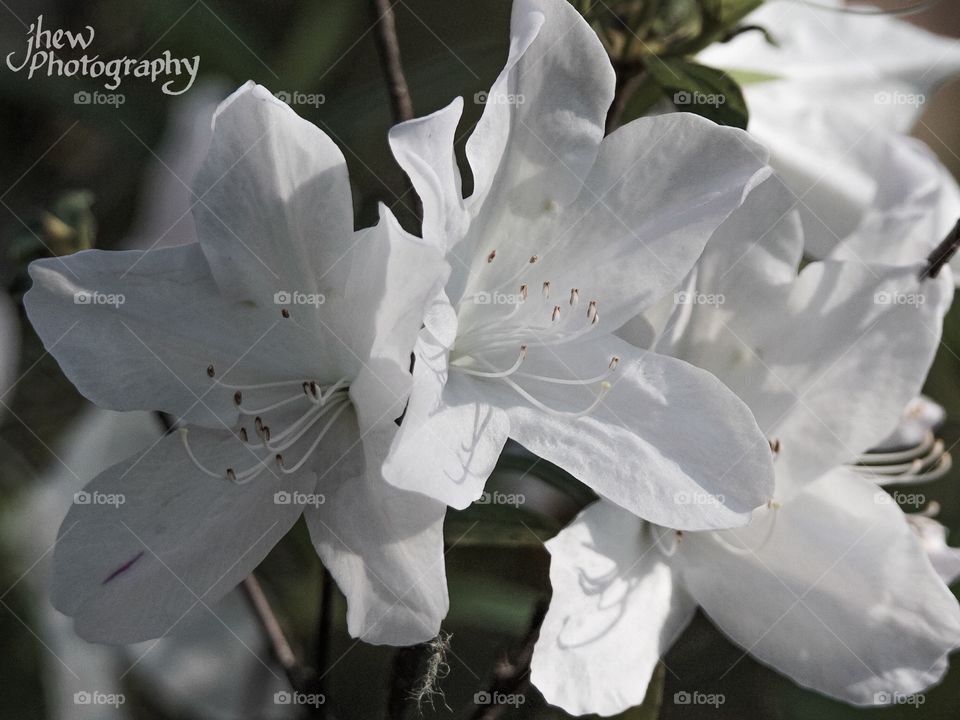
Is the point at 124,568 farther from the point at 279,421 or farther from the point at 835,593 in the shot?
the point at 835,593

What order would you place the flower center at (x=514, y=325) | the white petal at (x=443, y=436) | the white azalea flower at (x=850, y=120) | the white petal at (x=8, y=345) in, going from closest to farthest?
the white petal at (x=443, y=436), the flower center at (x=514, y=325), the white azalea flower at (x=850, y=120), the white petal at (x=8, y=345)

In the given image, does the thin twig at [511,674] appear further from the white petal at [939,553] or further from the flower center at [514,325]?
the white petal at [939,553]

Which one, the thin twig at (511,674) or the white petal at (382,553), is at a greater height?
the white petal at (382,553)

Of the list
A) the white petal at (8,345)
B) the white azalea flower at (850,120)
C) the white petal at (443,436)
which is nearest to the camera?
the white petal at (443,436)

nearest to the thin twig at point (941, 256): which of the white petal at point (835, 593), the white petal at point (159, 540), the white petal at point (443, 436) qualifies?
the white petal at point (835, 593)

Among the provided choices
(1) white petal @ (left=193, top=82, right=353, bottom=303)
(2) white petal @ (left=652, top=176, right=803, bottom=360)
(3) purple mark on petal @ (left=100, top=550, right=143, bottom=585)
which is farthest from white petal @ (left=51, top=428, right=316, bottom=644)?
(2) white petal @ (left=652, top=176, right=803, bottom=360)

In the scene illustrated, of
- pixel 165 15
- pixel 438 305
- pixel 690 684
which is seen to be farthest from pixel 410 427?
pixel 165 15

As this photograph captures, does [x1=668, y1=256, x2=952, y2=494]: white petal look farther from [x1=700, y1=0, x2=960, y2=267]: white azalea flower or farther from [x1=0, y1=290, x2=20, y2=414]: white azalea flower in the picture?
[x1=0, y1=290, x2=20, y2=414]: white azalea flower
